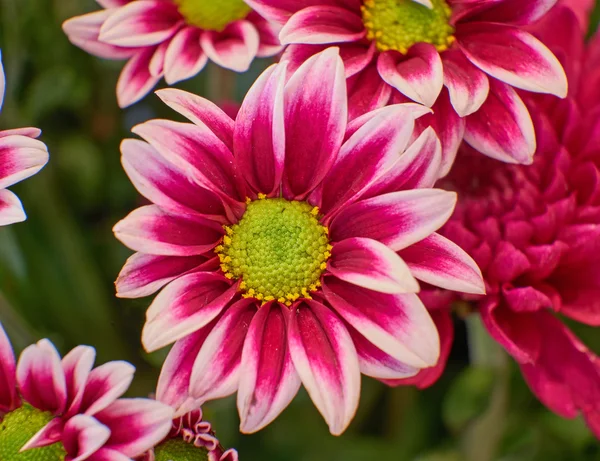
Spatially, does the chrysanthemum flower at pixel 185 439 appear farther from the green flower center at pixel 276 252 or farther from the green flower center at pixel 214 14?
the green flower center at pixel 214 14

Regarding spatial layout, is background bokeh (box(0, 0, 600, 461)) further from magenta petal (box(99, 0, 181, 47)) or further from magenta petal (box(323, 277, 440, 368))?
magenta petal (box(323, 277, 440, 368))

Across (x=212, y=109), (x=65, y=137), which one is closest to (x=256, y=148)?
(x=212, y=109)

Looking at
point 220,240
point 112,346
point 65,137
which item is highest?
point 220,240

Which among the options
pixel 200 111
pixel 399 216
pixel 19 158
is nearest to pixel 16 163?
pixel 19 158

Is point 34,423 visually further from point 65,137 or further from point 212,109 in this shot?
point 65,137

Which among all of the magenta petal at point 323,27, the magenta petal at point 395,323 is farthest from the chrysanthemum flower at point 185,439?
the magenta petal at point 323,27

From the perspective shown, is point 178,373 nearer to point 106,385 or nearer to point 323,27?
point 106,385
